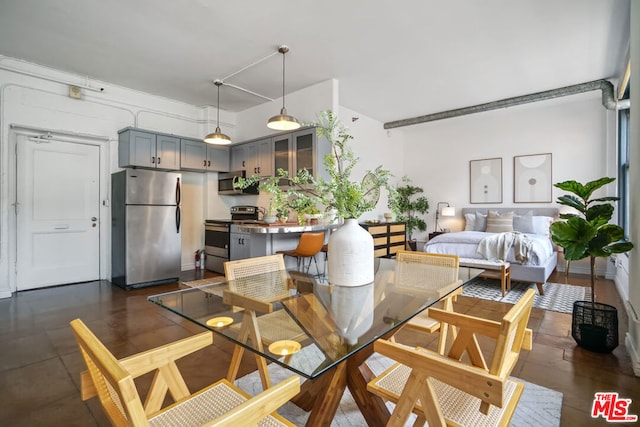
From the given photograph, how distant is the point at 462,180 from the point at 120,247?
6.67 metres

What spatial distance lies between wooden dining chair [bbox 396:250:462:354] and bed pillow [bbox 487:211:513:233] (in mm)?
4244

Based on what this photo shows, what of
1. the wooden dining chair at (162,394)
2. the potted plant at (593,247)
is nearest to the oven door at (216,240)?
the wooden dining chair at (162,394)

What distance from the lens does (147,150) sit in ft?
16.1

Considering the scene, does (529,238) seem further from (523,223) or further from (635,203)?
(635,203)

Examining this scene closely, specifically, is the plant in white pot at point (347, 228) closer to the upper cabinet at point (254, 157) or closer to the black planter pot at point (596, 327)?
the black planter pot at point (596, 327)

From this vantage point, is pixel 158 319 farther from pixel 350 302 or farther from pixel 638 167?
pixel 638 167

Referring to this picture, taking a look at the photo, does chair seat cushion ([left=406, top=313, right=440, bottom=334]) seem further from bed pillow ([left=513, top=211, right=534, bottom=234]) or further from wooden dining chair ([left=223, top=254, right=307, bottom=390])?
bed pillow ([left=513, top=211, right=534, bottom=234])

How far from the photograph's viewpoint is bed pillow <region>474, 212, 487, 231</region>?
246 inches

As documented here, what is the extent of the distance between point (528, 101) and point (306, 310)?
Answer: 19.1 feet

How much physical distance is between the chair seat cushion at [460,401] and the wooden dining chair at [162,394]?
430mm

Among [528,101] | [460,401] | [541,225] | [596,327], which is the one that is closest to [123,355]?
[460,401]

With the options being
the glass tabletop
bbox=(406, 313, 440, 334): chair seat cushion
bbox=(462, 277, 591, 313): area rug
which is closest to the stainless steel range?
the glass tabletop

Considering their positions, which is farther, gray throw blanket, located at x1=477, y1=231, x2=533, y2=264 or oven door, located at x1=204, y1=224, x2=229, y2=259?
oven door, located at x1=204, y1=224, x2=229, y2=259

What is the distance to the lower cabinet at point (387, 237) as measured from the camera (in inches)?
225
